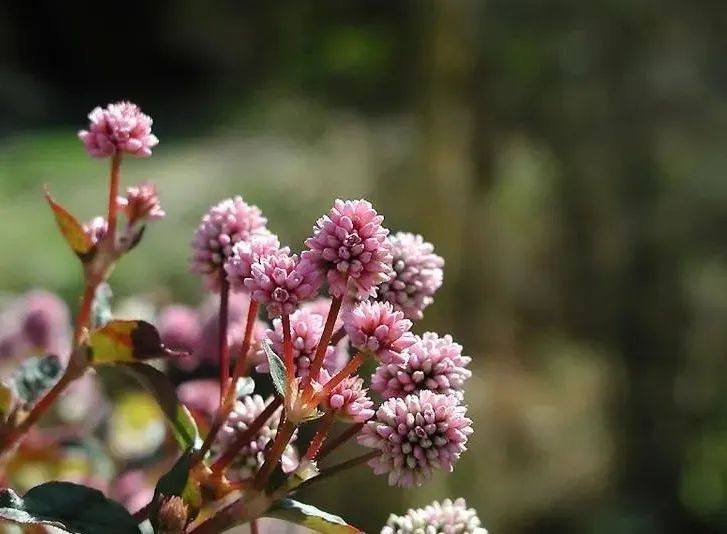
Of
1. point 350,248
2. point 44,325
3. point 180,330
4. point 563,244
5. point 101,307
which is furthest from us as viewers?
point 563,244

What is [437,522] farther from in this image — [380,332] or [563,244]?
[563,244]

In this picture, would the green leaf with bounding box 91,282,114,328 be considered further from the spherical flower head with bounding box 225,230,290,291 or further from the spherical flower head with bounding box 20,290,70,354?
the spherical flower head with bounding box 20,290,70,354

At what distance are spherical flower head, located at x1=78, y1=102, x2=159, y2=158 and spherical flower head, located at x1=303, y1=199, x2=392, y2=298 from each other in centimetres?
10

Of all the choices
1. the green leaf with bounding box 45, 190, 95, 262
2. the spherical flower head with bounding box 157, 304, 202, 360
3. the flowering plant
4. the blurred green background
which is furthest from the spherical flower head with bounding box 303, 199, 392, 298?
the blurred green background

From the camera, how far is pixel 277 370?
1.12 feet

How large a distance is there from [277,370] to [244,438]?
4 centimetres

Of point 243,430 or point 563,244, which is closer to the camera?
Result: point 243,430

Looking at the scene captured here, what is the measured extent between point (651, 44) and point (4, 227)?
1.99 m

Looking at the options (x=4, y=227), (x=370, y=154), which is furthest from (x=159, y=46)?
(x=370, y=154)

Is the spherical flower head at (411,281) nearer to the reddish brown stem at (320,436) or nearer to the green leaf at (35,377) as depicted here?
the reddish brown stem at (320,436)

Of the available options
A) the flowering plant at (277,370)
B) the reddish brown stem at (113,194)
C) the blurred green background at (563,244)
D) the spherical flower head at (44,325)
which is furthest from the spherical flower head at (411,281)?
the blurred green background at (563,244)

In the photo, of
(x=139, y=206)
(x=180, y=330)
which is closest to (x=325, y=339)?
(x=139, y=206)

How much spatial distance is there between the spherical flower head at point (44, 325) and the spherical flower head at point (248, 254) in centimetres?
32

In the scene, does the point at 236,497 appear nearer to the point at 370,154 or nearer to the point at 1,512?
the point at 1,512
